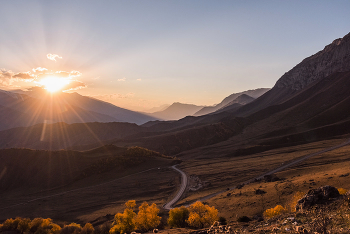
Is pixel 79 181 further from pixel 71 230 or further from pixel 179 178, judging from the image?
pixel 71 230

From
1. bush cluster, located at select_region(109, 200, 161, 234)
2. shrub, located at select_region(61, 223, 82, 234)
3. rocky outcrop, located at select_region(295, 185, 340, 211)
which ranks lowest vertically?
shrub, located at select_region(61, 223, 82, 234)

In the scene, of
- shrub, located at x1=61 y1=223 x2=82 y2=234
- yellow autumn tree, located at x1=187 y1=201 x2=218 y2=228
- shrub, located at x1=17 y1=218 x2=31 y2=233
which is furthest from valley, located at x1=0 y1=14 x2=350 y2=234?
shrub, located at x1=17 y1=218 x2=31 y2=233

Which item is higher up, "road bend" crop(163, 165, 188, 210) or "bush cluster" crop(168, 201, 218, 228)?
"bush cluster" crop(168, 201, 218, 228)

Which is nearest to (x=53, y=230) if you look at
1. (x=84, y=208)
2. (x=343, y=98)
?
(x=84, y=208)

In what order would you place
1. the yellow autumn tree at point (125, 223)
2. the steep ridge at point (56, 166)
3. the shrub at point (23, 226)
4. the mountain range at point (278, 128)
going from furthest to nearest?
1. the mountain range at point (278, 128)
2. the steep ridge at point (56, 166)
3. the shrub at point (23, 226)
4. the yellow autumn tree at point (125, 223)

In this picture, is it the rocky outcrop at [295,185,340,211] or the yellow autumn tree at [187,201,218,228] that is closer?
the rocky outcrop at [295,185,340,211]

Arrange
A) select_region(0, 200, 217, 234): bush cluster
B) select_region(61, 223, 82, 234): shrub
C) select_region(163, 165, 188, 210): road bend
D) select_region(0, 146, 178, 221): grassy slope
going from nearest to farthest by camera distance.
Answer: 1. select_region(0, 200, 217, 234): bush cluster
2. select_region(61, 223, 82, 234): shrub
3. select_region(163, 165, 188, 210): road bend
4. select_region(0, 146, 178, 221): grassy slope

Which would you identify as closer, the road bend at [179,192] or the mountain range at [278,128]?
the road bend at [179,192]

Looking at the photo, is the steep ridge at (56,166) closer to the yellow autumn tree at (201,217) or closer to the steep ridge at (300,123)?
the steep ridge at (300,123)

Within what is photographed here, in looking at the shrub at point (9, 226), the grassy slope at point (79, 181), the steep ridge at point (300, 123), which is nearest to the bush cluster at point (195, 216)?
the grassy slope at point (79, 181)

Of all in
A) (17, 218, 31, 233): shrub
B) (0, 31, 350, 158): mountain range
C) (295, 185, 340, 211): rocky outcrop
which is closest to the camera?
(295, 185, 340, 211): rocky outcrop

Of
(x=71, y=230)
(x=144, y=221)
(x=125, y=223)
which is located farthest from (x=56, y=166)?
(x=144, y=221)

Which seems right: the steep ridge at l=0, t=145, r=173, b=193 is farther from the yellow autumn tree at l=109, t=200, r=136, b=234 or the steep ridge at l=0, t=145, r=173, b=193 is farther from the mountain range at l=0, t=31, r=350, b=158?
the yellow autumn tree at l=109, t=200, r=136, b=234

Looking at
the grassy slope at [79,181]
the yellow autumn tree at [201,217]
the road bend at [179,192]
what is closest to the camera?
the yellow autumn tree at [201,217]
